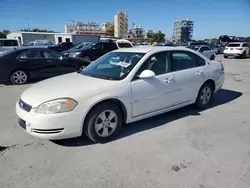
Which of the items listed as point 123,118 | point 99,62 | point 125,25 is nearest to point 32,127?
point 123,118

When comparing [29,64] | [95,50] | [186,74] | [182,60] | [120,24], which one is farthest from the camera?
[120,24]

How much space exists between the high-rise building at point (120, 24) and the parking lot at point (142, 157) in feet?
351

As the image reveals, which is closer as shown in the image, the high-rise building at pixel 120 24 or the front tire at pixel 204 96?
the front tire at pixel 204 96

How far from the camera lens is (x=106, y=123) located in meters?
3.12

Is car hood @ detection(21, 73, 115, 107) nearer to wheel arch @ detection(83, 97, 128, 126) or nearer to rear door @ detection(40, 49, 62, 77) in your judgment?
wheel arch @ detection(83, 97, 128, 126)

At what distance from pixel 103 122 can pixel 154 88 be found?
3.65ft

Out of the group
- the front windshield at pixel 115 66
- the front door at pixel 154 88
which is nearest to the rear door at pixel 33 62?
the front windshield at pixel 115 66

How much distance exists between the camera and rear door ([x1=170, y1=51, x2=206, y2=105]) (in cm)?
393

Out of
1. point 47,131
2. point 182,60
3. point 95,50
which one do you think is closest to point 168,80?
point 182,60

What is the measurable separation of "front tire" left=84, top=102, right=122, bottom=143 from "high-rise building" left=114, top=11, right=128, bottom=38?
10726 cm

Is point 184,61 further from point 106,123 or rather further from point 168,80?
point 106,123

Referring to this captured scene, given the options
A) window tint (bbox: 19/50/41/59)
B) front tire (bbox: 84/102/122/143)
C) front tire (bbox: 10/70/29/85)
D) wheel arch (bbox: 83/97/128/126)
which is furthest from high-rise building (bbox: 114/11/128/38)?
front tire (bbox: 84/102/122/143)

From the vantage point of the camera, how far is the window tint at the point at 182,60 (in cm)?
396

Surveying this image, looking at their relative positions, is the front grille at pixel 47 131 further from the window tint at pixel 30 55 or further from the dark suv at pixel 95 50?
the dark suv at pixel 95 50
